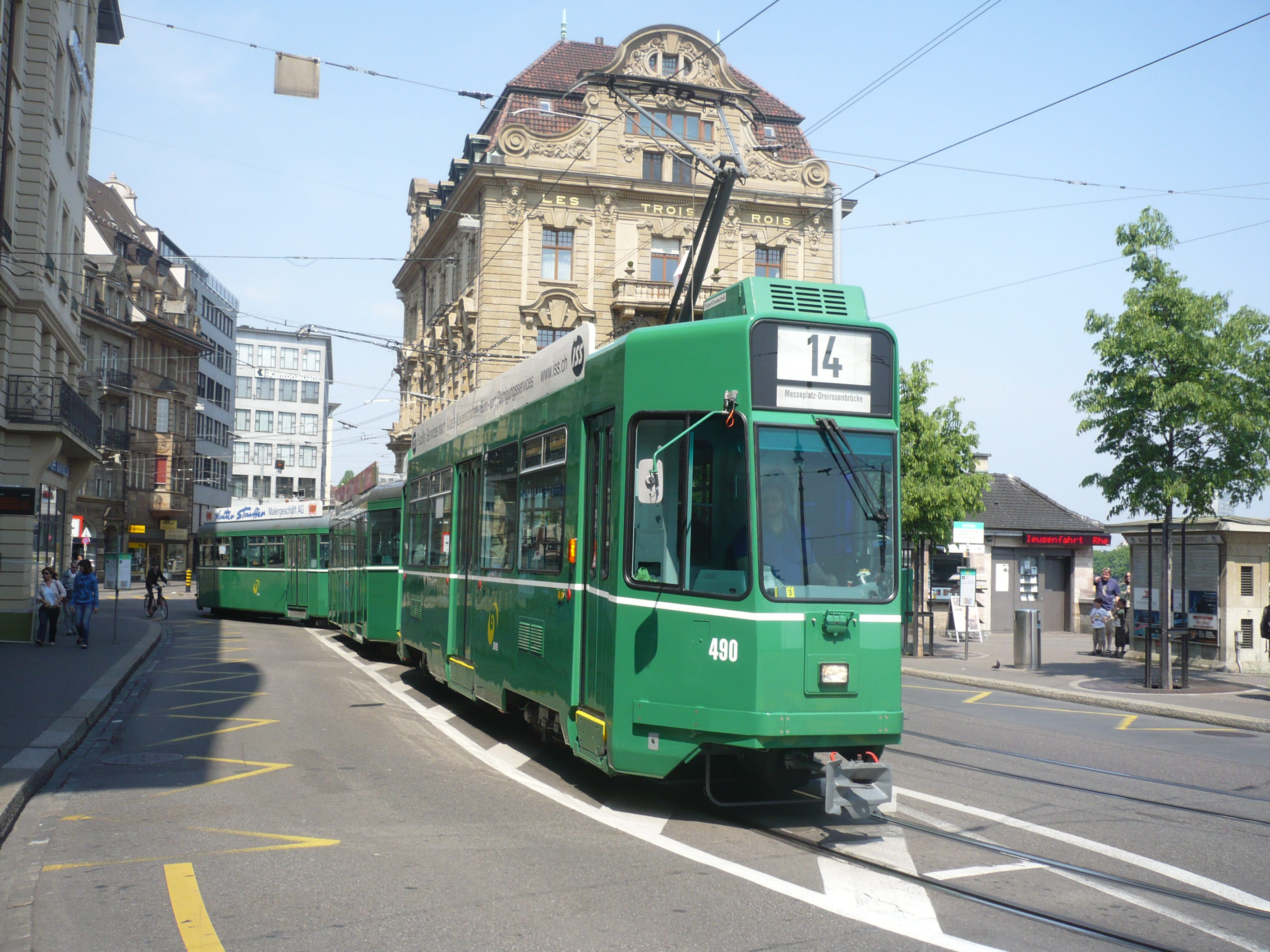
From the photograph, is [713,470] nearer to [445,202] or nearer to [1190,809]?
[1190,809]

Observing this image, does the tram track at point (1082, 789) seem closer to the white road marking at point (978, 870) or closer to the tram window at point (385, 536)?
the white road marking at point (978, 870)

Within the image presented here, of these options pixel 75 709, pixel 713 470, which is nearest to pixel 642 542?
pixel 713 470

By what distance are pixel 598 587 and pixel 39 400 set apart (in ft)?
73.0

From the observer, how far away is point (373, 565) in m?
20.9

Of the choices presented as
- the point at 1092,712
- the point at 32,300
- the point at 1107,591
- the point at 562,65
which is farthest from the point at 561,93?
the point at 1092,712

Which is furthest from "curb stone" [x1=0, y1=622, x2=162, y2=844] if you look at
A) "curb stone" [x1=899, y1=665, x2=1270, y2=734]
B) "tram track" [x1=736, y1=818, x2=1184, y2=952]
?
"curb stone" [x1=899, y1=665, x2=1270, y2=734]

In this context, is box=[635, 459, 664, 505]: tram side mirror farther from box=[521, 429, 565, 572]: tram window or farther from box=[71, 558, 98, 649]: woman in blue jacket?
box=[71, 558, 98, 649]: woman in blue jacket

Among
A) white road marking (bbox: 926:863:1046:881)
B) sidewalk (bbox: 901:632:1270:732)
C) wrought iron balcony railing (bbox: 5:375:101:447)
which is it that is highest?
wrought iron balcony railing (bbox: 5:375:101:447)

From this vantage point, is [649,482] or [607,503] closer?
[649,482]

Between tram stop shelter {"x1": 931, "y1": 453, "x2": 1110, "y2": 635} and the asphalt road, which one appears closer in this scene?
the asphalt road

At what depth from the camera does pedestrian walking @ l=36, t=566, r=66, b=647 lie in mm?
24500

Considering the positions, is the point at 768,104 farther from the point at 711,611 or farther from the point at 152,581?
the point at 711,611

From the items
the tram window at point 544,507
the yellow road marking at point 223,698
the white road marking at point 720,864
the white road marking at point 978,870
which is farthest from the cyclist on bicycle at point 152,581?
the white road marking at point 978,870

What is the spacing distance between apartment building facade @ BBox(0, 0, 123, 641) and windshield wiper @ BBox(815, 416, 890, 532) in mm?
19742
